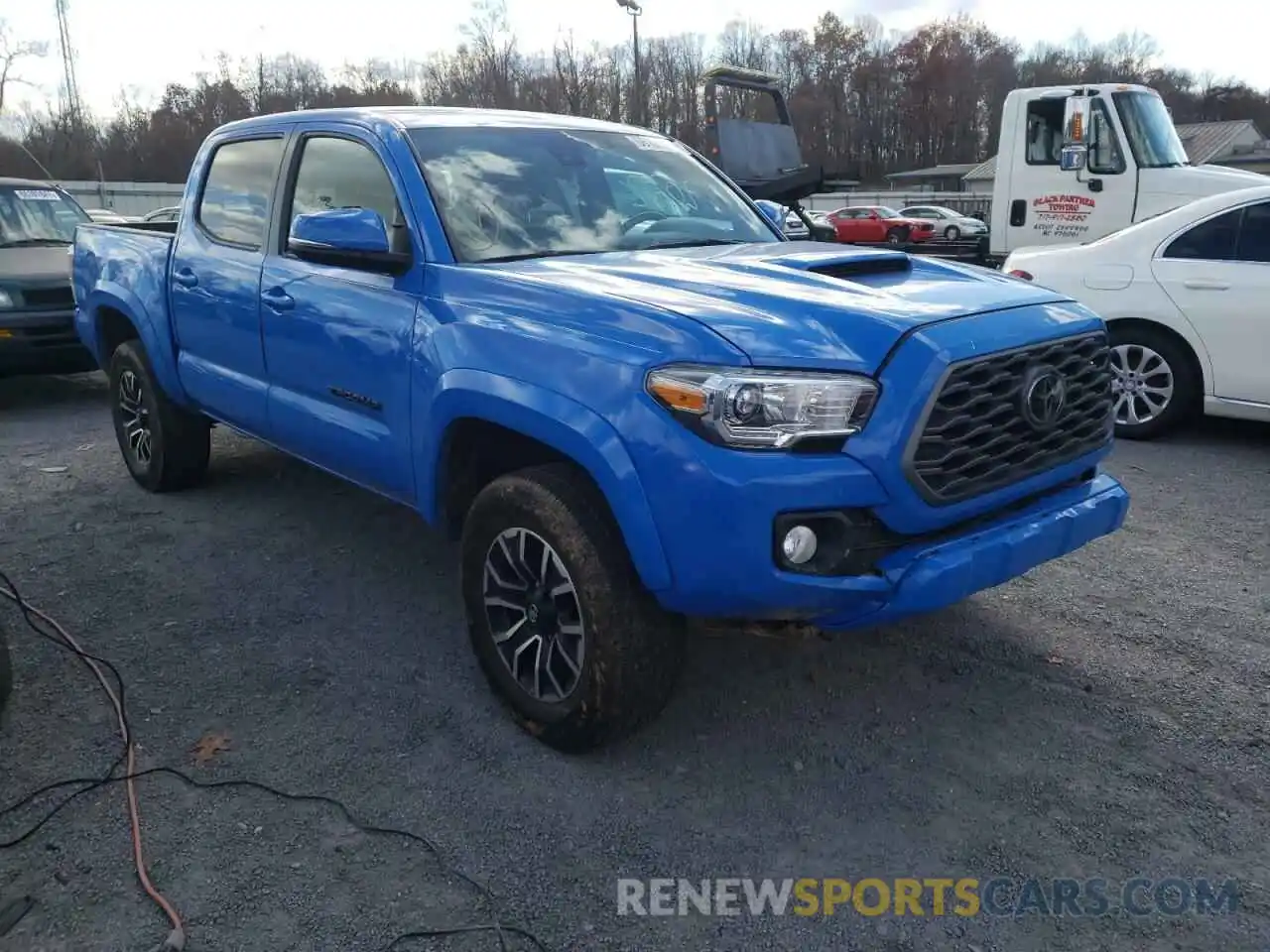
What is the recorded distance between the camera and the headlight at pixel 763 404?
262 cm

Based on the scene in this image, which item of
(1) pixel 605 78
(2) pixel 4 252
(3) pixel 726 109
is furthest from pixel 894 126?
(2) pixel 4 252

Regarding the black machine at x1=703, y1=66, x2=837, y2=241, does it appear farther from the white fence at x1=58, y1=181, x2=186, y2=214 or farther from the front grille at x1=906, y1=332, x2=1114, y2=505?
the white fence at x1=58, y1=181, x2=186, y2=214

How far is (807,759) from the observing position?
3.17 metres

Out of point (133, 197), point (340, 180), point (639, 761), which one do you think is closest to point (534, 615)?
point (639, 761)

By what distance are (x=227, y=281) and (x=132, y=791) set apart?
2.42m

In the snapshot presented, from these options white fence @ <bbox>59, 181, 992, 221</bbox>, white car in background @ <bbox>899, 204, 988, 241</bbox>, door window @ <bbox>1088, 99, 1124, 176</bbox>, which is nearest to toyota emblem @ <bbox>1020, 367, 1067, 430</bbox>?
door window @ <bbox>1088, 99, 1124, 176</bbox>

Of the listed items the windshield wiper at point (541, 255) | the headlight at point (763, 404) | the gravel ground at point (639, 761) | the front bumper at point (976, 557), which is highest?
the windshield wiper at point (541, 255)

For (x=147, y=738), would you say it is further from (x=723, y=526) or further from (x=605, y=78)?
(x=605, y=78)

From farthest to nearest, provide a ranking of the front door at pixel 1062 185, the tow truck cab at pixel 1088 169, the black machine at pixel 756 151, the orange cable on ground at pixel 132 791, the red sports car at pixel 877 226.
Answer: the red sports car at pixel 877 226
the black machine at pixel 756 151
the front door at pixel 1062 185
the tow truck cab at pixel 1088 169
the orange cable on ground at pixel 132 791

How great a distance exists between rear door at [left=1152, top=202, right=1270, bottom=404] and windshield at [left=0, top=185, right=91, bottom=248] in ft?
29.3

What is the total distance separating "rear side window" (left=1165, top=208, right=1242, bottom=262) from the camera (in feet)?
20.9

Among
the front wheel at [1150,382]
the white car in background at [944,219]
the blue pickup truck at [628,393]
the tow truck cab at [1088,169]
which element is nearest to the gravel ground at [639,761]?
the blue pickup truck at [628,393]

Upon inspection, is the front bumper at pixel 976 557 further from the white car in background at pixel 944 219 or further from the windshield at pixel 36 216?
the white car in background at pixel 944 219

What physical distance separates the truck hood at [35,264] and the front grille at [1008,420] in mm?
7877
